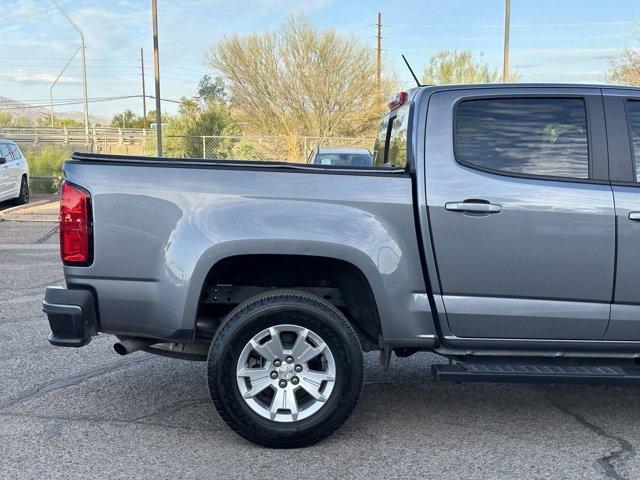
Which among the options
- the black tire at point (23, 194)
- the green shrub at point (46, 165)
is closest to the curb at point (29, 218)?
the black tire at point (23, 194)

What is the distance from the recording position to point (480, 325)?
3697mm

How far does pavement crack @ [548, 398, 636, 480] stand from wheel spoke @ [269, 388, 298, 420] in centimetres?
166

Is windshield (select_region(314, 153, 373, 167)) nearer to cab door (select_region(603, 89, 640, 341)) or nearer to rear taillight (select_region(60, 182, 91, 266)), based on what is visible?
cab door (select_region(603, 89, 640, 341))

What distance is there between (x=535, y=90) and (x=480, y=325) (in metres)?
1.40

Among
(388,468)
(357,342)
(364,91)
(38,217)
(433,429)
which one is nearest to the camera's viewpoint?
(388,468)

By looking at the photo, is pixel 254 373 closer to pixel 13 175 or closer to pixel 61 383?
pixel 61 383

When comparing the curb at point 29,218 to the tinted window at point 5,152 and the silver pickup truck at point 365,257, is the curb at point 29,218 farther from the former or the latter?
the silver pickup truck at point 365,257

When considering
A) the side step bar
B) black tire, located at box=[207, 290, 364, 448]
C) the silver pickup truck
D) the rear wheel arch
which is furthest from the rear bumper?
the side step bar

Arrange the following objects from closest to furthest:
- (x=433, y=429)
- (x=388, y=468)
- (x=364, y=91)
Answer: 1. (x=388, y=468)
2. (x=433, y=429)
3. (x=364, y=91)

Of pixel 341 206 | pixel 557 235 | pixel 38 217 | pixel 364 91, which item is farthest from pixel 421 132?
pixel 364 91

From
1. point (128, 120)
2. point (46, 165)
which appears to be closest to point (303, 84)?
point (46, 165)

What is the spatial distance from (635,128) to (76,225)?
126 inches

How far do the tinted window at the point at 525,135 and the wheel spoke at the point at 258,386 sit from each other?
1654 mm

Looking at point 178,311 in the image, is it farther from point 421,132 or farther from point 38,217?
point 38,217
